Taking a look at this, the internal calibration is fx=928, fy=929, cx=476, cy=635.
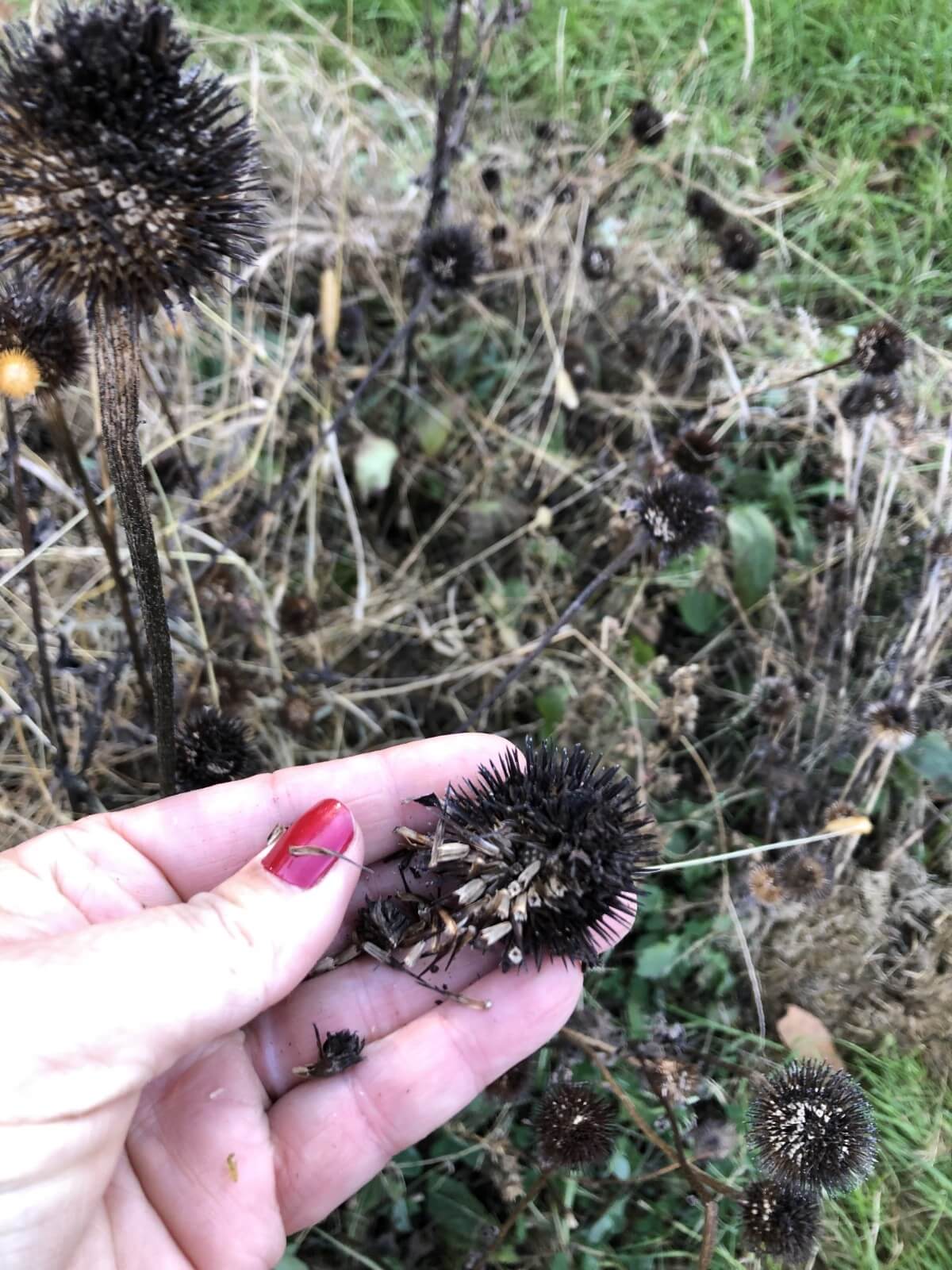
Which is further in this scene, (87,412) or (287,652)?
(87,412)

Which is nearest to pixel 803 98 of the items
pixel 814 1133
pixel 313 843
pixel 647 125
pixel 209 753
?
pixel 647 125

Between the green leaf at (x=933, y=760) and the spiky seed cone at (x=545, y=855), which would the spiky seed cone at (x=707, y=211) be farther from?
the spiky seed cone at (x=545, y=855)

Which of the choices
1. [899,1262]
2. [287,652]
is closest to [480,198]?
[287,652]

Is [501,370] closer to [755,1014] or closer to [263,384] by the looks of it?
[263,384]

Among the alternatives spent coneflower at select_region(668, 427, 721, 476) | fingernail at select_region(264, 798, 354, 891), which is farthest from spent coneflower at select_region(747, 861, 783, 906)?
fingernail at select_region(264, 798, 354, 891)

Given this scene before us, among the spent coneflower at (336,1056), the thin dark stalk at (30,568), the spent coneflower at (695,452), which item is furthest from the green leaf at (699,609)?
the thin dark stalk at (30,568)
